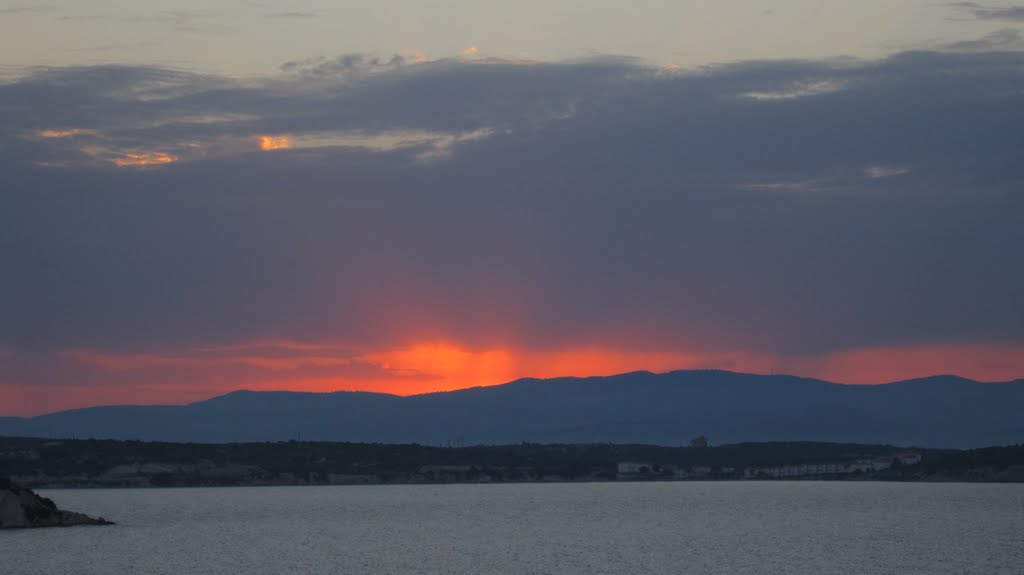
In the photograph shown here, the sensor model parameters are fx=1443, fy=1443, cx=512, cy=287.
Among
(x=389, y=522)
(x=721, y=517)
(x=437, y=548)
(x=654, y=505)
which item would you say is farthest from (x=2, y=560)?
(x=654, y=505)

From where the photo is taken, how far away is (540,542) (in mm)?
118562

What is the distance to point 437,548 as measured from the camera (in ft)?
368

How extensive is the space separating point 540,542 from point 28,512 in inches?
1966

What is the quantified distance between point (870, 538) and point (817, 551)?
14996 mm

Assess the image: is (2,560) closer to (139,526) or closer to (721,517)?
(139,526)

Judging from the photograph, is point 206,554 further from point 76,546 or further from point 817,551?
point 817,551

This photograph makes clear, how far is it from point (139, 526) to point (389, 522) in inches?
1037

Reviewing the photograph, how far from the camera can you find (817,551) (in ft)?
358

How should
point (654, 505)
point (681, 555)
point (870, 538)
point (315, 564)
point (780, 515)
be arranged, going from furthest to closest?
point (654, 505) → point (780, 515) → point (870, 538) → point (681, 555) → point (315, 564)

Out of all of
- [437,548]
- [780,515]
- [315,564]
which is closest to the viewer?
[315,564]

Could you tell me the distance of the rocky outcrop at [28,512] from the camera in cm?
12975

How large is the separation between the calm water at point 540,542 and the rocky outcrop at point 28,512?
8.31ft

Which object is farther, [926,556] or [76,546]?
[76,546]

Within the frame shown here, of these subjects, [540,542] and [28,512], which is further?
[28,512]
